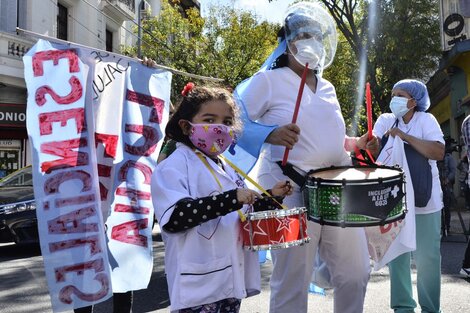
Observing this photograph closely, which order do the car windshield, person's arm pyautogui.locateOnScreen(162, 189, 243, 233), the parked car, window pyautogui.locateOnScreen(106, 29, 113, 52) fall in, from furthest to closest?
1. window pyautogui.locateOnScreen(106, 29, 113, 52)
2. the car windshield
3. the parked car
4. person's arm pyautogui.locateOnScreen(162, 189, 243, 233)

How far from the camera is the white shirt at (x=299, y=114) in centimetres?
283

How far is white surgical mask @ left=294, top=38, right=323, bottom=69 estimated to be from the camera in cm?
278

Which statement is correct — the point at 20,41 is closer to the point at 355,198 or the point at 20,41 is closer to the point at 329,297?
the point at 329,297

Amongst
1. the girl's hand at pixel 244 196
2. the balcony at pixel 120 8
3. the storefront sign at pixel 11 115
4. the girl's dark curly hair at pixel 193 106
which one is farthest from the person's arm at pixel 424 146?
the balcony at pixel 120 8

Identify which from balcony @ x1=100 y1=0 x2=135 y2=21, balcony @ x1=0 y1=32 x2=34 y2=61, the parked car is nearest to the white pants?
the parked car

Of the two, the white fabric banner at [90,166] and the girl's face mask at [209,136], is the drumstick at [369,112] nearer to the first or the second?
the girl's face mask at [209,136]

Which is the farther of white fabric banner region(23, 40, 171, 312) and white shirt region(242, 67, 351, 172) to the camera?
white fabric banner region(23, 40, 171, 312)

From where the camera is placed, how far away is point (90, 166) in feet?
10.8

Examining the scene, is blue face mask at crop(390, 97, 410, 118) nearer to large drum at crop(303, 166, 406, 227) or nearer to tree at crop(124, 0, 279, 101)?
large drum at crop(303, 166, 406, 227)

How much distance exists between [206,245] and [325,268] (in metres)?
1.05

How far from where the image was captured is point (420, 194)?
3684 mm

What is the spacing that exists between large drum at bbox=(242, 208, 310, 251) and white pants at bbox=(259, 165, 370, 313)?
0.56 meters

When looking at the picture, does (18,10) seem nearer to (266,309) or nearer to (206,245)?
(266,309)

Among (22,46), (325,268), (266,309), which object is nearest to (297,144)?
(325,268)
